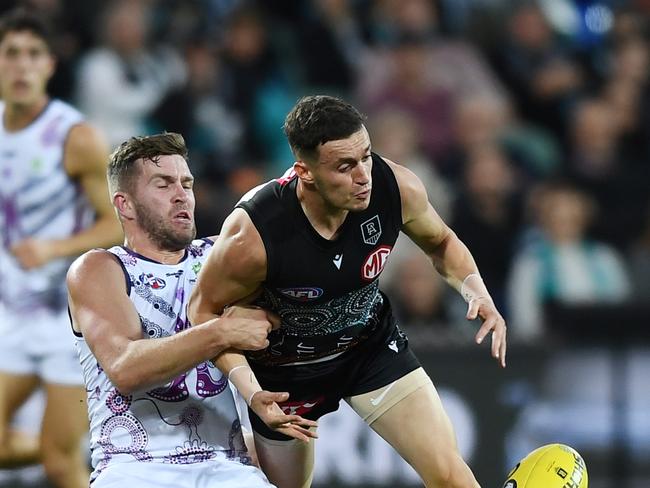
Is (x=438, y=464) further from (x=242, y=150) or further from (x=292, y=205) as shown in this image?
(x=242, y=150)

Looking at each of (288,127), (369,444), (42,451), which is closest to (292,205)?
(288,127)

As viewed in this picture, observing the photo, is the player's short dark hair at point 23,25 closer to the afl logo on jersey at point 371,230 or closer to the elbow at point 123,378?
the afl logo on jersey at point 371,230

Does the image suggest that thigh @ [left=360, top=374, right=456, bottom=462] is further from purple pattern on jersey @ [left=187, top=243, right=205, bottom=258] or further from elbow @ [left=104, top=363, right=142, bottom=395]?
elbow @ [left=104, top=363, right=142, bottom=395]

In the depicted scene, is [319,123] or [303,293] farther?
[303,293]

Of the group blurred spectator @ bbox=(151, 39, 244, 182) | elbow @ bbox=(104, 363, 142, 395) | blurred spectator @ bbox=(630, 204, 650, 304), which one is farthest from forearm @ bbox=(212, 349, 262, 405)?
blurred spectator @ bbox=(151, 39, 244, 182)

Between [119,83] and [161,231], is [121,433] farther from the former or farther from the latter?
[119,83]

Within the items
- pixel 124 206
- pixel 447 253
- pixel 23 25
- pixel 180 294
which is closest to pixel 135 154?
pixel 124 206

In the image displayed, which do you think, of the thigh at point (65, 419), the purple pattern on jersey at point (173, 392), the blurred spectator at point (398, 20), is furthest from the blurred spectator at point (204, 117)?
the purple pattern on jersey at point (173, 392)

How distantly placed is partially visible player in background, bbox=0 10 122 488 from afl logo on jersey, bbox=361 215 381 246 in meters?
1.92

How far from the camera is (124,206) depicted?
4625mm

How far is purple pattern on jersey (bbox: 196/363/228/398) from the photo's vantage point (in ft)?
14.8

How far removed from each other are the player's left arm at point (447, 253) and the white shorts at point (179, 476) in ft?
3.12

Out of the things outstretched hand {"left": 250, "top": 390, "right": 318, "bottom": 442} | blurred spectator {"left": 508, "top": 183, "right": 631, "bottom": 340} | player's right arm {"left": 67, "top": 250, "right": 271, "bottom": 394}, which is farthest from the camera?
blurred spectator {"left": 508, "top": 183, "right": 631, "bottom": 340}

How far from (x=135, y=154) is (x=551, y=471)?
194 centimetres
